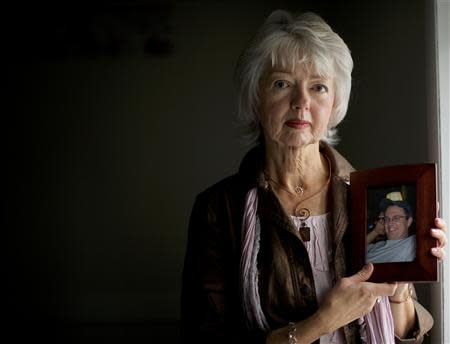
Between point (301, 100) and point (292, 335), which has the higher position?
point (301, 100)

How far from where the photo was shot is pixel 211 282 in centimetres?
143

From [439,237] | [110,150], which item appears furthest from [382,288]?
[110,150]

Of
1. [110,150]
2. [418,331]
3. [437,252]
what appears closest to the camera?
[437,252]

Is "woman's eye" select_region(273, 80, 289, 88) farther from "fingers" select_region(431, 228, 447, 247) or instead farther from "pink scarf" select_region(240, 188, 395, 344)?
"fingers" select_region(431, 228, 447, 247)

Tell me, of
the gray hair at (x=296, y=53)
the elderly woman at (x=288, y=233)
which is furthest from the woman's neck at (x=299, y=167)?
the gray hair at (x=296, y=53)

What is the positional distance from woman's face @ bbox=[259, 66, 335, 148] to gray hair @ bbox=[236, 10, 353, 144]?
2cm

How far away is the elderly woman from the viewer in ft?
4.50

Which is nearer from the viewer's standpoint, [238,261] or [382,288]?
[382,288]

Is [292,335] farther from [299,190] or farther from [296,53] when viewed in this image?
[296,53]

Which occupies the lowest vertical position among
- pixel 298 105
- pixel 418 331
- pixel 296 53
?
pixel 418 331

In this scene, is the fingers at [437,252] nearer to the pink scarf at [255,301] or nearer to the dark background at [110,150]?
the pink scarf at [255,301]

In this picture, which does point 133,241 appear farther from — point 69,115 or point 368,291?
point 368,291

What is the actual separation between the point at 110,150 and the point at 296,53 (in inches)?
59.7

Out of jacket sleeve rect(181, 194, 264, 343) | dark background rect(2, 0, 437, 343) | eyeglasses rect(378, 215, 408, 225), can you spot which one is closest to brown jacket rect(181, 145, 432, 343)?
jacket sleeve rect(181, 194, 264, 343)
